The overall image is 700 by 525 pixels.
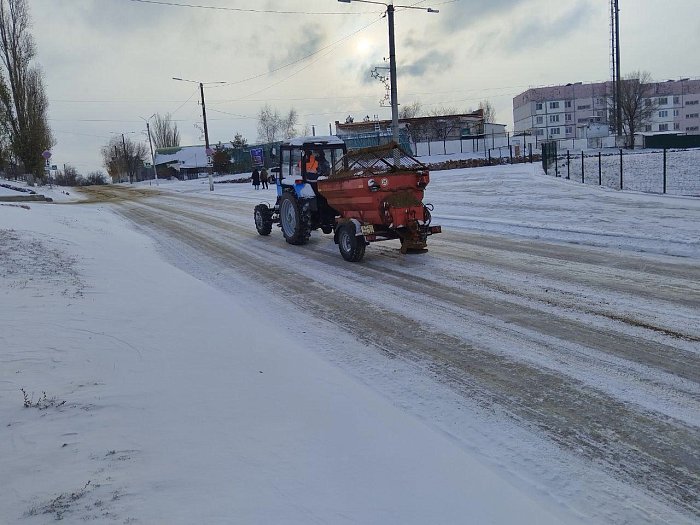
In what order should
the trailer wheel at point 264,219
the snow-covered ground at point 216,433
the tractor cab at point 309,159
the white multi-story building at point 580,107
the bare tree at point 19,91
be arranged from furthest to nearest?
the white multi-story building at point 580,107, the bare tree at point 19,91, the trailer wheel at point 264,219, the tractor cab at point 309,159, the snow-covered ground at point 216,433

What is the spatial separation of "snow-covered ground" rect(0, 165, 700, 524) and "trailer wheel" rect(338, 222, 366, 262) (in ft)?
12.4

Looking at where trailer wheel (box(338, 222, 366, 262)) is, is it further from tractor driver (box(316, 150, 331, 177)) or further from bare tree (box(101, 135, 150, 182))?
bare tree (box(101, 135, 150, 182))

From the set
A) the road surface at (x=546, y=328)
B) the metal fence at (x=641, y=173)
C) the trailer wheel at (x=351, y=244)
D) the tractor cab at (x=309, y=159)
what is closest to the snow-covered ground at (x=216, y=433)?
the road surface at (x=546, y=328)

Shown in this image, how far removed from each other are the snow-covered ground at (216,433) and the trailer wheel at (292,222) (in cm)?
605

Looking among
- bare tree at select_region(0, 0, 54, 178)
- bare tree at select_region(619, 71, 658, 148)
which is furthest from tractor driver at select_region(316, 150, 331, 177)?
bare tree at select_region(619, 71, 658, 148)

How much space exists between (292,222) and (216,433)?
33.1 ft

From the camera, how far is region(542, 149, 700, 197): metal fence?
2150cm

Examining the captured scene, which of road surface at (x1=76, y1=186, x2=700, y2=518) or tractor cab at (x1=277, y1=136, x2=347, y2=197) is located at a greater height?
tractor cab at (x1=277, y1=136, x2=347, y2=197)

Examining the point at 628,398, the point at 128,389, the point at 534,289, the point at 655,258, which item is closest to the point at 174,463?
the point at 128,389

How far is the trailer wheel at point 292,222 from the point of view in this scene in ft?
42.9

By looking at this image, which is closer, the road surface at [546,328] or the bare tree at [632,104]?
the road surface at [546,328]

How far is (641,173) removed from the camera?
26.5 meters

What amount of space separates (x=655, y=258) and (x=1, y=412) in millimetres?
9463

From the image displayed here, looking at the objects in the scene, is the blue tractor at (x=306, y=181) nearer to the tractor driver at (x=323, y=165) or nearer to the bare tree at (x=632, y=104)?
the tractor driver at (x=323, y=165)
